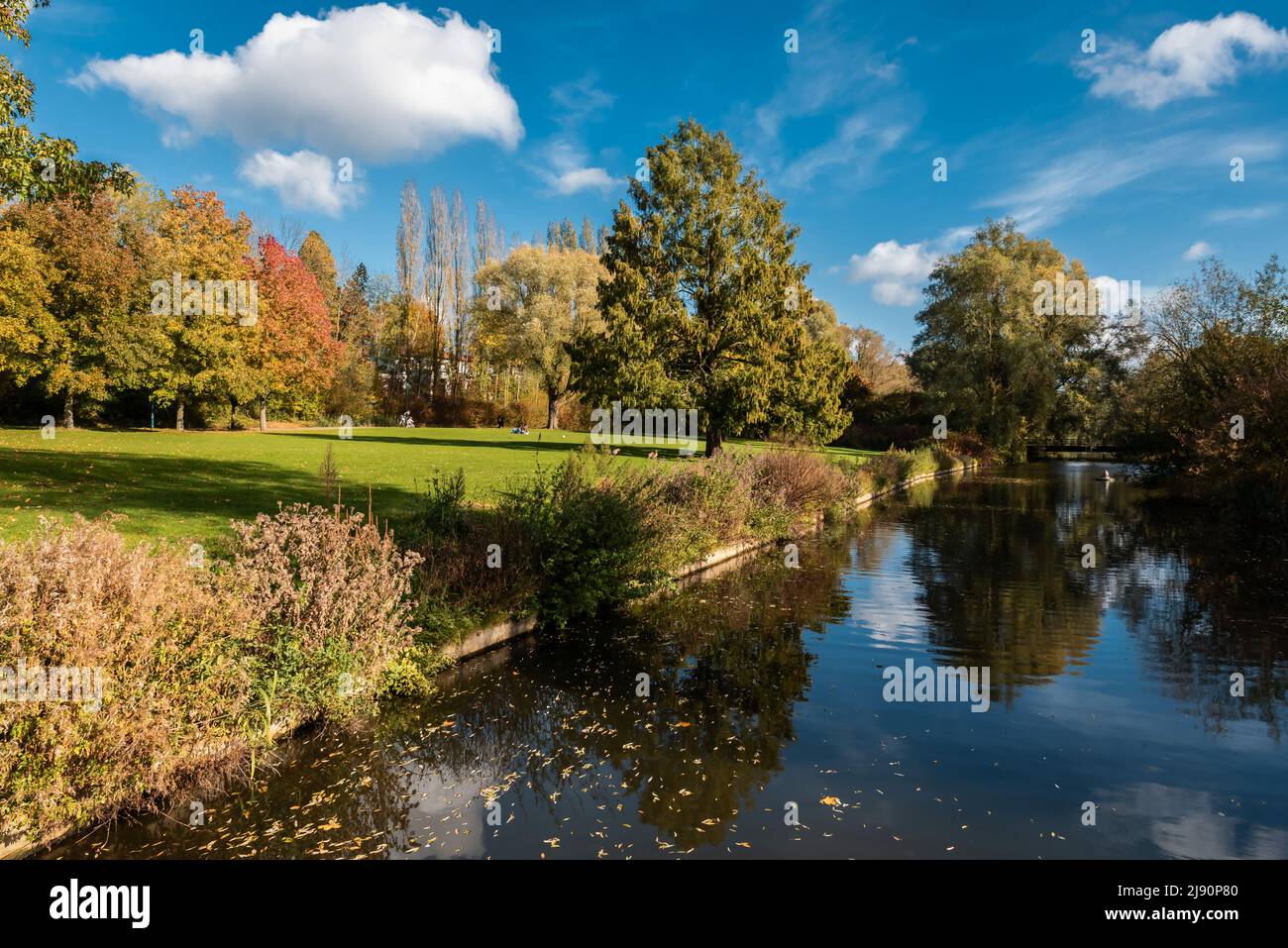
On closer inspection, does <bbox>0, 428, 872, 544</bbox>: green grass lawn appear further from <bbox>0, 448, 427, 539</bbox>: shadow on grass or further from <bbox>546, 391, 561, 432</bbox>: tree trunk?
<bbox>546, 391, 561, 432</bbox>: tree trunk

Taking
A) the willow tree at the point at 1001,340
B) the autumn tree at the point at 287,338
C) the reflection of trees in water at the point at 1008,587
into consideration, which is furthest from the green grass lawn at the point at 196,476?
the willow tree at the point at 1001,340

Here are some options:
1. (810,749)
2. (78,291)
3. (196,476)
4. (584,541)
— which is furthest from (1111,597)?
(78,291)

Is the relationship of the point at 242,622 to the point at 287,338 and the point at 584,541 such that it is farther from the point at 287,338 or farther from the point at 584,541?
the point at 287,338

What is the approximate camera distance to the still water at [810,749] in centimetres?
542

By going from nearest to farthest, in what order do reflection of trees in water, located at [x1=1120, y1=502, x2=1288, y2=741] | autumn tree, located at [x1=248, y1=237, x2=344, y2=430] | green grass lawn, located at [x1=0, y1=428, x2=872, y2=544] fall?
reflection of trees in water, located at [x1=1120, y1=502, x2=1288, y2=741]
green grass lawn, located at [x1=0, y1=428, x2=872, y2=544]
autumn tree, located at [x1=248, y1=237, x2=344, y2=430]

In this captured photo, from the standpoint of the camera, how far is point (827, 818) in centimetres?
570

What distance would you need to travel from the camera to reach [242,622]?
627 cm

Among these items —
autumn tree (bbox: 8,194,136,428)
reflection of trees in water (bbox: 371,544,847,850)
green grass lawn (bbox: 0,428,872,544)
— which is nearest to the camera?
reflection of trees in water (bbox: 371,544,847,850)

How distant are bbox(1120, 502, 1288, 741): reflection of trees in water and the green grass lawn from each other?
1146 centimetres

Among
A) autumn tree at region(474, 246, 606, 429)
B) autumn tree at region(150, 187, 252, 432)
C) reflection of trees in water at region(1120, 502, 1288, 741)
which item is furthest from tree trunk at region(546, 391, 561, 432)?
reflection of trees in water at region(1120, 502, 1288, 741)

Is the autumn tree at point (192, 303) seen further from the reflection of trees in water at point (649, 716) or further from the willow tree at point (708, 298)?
the reflection of trees in water at point (649, 716)

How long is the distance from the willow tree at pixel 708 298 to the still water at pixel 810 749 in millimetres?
18774

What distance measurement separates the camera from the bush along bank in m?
4.82

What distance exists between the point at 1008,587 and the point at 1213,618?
3358 mm
